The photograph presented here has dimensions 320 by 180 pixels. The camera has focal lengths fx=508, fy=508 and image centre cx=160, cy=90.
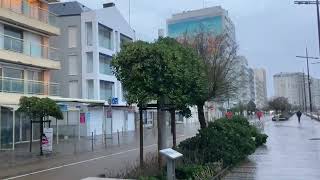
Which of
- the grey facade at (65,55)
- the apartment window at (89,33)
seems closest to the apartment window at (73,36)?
the grey facade at (65,55)

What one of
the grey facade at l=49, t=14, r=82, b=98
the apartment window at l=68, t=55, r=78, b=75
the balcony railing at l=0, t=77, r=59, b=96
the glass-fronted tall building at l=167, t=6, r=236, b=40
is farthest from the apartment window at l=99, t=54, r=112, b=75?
the glass-fronted tall building at l=167, t=6, r=236, b=40

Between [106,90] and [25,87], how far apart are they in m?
19.4

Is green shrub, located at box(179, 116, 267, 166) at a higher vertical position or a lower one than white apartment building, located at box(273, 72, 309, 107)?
lower

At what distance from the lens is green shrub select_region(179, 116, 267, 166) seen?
1526 centimetres

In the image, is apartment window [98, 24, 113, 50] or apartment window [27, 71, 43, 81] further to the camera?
apartment window [98, 24, 113, 50]

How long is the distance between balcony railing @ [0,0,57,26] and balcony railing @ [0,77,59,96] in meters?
5.14

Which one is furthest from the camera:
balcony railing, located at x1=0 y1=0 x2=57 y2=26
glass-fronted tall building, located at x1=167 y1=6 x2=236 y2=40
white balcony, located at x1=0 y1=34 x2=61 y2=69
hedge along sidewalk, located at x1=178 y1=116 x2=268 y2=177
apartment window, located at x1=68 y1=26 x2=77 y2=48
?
glass-fronted tall building, located at x1=167 y1=6 x2=236 y2=40

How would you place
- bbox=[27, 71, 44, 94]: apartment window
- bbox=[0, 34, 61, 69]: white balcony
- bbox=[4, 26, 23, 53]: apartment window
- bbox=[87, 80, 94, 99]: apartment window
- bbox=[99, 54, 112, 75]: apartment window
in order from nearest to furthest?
bbox=[0, 34, 61, 69]: white balcony < bbox=[4, 26, 23, 53]: apartment window < bbox=[27, 71, 44, 94]: apartment window < bbox=[87, 80, 94, 99]: apartment window < bbox=[99, 54, 112, 75]: apartment window

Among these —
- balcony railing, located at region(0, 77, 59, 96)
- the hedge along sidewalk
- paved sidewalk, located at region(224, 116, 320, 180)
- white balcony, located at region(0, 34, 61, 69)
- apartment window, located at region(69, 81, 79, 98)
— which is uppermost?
white balcony, located at region(0, 34, 61, 69)

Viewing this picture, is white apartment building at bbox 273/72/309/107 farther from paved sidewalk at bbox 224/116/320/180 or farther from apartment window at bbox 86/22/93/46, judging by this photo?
paved sidewalk at bbox 224/116/320/180

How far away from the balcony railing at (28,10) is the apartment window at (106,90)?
12.4 m

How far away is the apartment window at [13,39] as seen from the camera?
34769 millimetres

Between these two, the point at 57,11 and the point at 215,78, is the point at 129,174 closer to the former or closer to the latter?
the point at 215,78

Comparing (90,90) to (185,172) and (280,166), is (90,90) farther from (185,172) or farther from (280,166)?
(185,172)
